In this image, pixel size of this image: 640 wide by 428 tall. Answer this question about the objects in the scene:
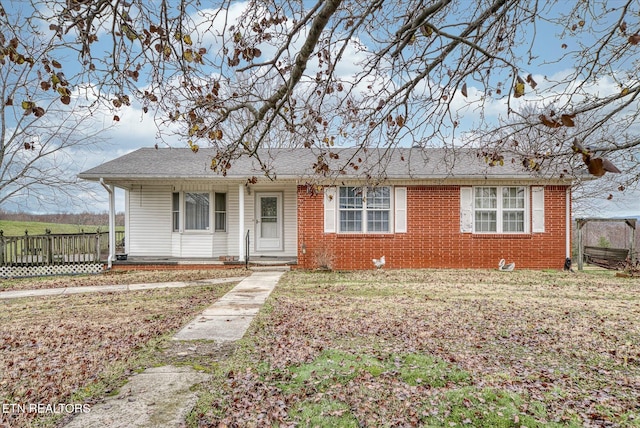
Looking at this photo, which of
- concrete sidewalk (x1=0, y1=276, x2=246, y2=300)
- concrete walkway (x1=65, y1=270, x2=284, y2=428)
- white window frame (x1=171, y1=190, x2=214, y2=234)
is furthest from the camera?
white window frame (x1=171, y1=190, x2=214, y2=234)

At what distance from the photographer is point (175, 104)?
14.0ft

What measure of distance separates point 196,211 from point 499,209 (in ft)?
33.2

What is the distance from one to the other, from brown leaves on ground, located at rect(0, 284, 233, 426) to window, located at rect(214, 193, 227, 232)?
184 inches

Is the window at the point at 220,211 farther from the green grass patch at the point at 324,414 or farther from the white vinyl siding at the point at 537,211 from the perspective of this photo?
the green grass patch at the point at 324,414

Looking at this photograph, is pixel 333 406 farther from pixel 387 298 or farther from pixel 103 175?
pixel 103 175

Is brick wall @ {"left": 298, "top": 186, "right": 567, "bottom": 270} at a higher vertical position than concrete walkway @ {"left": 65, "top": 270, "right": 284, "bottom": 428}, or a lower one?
higher

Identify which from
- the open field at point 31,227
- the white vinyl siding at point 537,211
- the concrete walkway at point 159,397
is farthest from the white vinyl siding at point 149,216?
the open field at point 31,227

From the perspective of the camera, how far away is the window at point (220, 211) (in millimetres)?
14336

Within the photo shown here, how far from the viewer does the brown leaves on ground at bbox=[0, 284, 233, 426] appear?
4.06 m

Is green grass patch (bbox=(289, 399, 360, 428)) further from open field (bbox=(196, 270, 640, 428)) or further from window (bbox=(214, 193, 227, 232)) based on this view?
window (bbox=(214, 193, 227, 232))

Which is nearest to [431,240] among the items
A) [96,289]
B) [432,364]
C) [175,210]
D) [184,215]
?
[184,215]

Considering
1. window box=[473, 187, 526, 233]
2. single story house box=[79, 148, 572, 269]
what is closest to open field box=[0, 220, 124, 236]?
single story house box=[79, 148, 572, 269]

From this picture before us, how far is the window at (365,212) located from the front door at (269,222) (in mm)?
2356

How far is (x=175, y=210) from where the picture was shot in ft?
46.8
